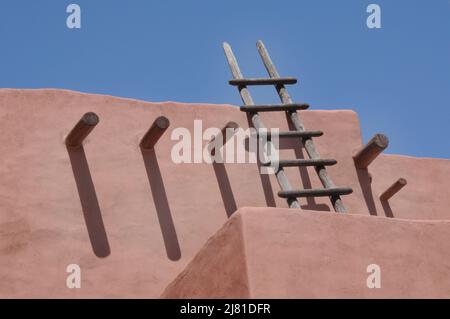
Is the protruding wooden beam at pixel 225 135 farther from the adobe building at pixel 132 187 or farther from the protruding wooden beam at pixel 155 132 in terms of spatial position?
the protruding wooden beam at pixel 155 132

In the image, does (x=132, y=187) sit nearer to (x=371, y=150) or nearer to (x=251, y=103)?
(x=251, y=103)

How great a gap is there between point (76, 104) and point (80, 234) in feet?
3.69

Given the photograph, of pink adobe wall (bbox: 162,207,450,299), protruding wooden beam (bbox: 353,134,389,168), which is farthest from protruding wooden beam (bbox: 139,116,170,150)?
pink adobe wall (bbox: 162,207,450,299)

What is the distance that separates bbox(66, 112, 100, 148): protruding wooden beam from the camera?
6.03 m

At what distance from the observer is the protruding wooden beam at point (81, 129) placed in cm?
603

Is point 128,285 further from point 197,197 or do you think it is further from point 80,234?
point 197,197

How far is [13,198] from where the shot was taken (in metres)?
6.02

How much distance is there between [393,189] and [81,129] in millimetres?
2842

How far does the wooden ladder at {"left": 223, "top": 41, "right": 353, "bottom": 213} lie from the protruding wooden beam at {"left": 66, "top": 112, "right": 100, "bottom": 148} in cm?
140

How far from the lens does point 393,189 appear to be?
23.5ft

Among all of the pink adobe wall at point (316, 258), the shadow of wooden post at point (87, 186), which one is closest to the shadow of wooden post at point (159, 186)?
the shadow of wooden post at point (87, 186)

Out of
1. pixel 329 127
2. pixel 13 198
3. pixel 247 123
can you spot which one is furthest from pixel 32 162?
pixel 329 127

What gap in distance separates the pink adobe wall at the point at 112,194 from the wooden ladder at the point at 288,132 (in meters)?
0.16

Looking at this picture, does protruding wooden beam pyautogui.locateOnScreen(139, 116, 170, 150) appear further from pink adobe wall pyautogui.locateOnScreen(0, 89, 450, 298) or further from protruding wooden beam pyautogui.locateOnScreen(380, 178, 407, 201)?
protruding wooden beam pyautogui.locateOnScreen(380, 178, 407, 201)
